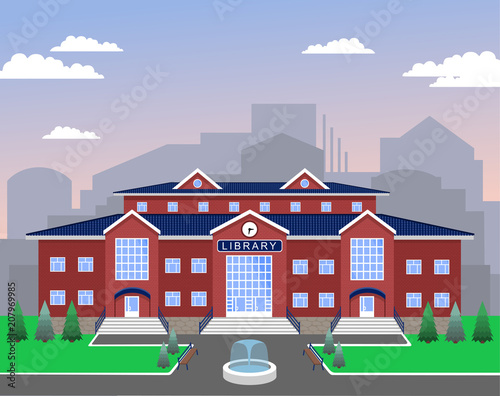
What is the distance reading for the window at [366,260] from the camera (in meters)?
52.0

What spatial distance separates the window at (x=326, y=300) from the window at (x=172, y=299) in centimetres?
1151

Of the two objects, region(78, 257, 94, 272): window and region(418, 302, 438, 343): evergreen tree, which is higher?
region(78, 257, 94, 272): window

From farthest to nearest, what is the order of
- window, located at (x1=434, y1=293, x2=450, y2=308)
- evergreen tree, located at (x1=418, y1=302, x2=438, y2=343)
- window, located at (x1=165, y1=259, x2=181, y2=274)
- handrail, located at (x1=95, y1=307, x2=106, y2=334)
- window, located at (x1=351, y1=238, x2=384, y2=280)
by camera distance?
window, located at (x1=165, y1=259, x2=181, y2=274) → window, located at (x1=351, y1=238, x2=384, y2=280) → window, located at (x1=434, y1=293, x2=450, y2=308) → handrail, located at (x1=95, y1=307, x2=106, y2=334) → evergreen tree, located at (x1=418, y1=302, x2=438, y2=343)

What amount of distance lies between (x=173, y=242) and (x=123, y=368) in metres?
15.0

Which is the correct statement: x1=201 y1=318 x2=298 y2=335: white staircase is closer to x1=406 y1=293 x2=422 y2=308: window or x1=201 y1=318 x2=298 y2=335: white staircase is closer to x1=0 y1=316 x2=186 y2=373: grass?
x1=0 y1=316 x2=186 y2=373: grass

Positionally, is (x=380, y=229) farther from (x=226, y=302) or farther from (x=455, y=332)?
(x=226, y=302)

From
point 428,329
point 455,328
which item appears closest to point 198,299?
point 428,329

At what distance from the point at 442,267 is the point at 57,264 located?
31362 mm

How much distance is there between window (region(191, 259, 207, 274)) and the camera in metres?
52.5

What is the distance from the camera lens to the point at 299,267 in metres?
52.5

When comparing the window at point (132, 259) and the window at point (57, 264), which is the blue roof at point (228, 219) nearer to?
the window at point (132, 259)

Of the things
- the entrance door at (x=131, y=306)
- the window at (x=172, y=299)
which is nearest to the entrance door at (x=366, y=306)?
the window at (x=172, y=299)

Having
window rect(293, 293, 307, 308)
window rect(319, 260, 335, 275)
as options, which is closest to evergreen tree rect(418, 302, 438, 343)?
window rect(319, 260, 335, 275)

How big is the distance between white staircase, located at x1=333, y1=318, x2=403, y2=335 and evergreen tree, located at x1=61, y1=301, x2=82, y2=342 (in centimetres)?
1978
